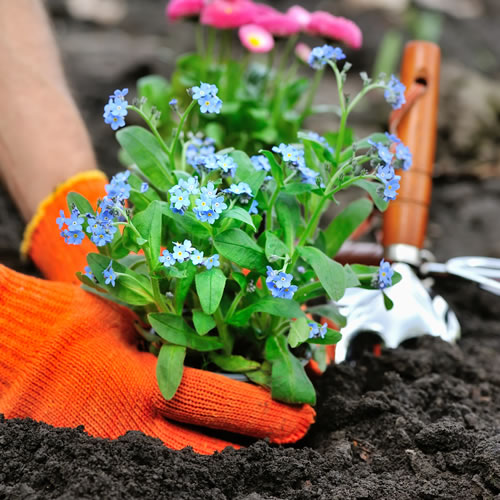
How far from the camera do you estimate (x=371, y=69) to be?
3791 millimetres

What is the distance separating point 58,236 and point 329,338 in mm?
639

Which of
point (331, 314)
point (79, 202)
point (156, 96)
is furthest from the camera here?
point (156, 96)

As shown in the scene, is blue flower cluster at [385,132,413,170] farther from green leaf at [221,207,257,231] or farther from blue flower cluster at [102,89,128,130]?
blue flower cluster at [102,89,128,130]

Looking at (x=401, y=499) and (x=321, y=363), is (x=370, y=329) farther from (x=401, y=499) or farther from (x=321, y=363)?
(x=401, y=499)

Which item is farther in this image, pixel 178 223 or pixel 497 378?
pixel 497 378

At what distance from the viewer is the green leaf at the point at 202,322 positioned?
92cm

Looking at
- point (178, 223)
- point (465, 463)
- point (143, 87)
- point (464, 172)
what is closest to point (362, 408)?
point (465, 463)

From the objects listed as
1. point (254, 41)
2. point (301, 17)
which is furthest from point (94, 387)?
point (301, 17)

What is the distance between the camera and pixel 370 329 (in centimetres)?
136

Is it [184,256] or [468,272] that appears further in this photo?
[468,272]

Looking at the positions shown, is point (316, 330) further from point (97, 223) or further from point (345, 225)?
point (97, 223)

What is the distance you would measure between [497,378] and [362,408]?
0.37m

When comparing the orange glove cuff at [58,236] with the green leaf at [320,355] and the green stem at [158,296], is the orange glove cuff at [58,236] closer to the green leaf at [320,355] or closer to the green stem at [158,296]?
the green stem at [158,296]

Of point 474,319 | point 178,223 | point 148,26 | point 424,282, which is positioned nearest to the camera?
point 178,223
